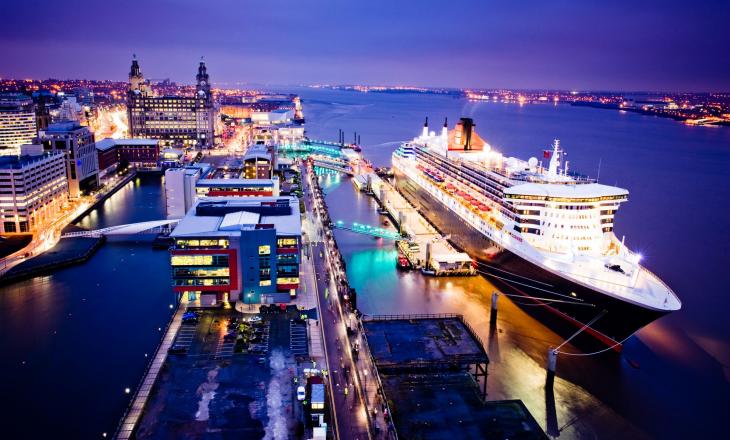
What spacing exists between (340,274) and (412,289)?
438 centimetres

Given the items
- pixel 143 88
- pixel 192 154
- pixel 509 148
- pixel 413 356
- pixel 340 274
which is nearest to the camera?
pixel 413 356

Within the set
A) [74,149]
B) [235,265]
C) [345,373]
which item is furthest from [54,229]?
[345,373]

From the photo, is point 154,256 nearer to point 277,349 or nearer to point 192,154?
point 277,349

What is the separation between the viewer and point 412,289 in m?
32.4

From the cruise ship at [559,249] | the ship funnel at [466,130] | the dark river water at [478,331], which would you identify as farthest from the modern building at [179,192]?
the ship funnel at [466,130]

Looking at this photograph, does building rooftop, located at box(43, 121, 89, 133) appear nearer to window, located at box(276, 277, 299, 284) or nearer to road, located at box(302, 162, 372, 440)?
road, located at box(302, 162, 372, 440)

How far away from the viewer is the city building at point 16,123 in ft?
235

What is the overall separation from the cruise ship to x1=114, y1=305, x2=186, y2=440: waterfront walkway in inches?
690

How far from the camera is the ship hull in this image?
2378 cm

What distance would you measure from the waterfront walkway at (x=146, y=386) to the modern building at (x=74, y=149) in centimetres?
3282

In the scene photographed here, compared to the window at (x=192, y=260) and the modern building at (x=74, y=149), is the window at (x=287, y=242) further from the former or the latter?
the modern building at (x=74, y=149)

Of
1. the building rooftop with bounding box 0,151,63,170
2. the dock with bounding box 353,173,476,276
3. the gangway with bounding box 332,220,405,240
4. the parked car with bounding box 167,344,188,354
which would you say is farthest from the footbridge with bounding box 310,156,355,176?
the parked car with bounding box 167,344,188,354

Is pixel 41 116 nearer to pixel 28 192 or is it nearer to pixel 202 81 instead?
pixel 202 81

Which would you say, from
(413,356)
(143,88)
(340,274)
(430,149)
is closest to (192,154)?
(143,88)
